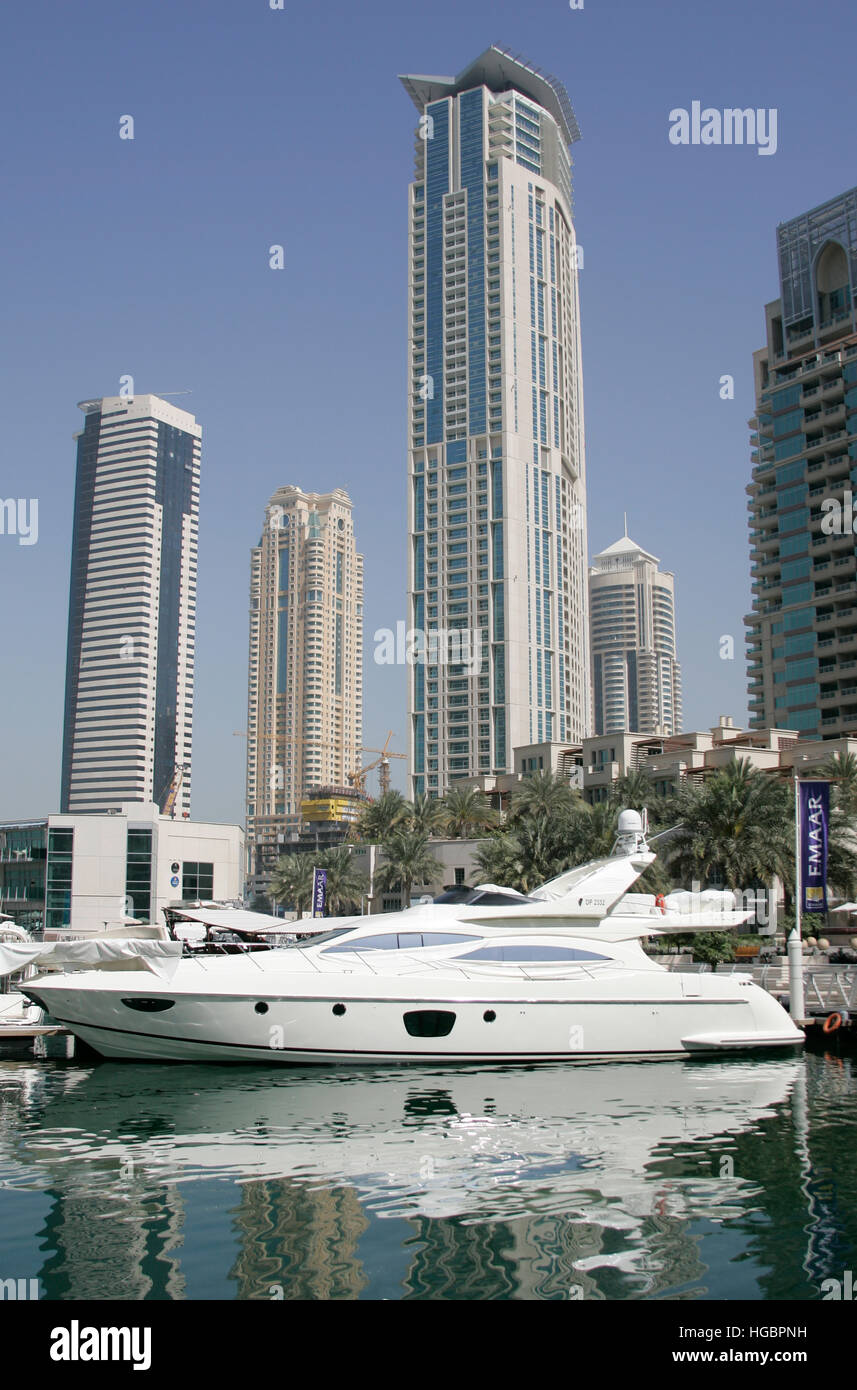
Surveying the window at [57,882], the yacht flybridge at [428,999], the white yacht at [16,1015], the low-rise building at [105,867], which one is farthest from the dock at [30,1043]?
the window at [57,882]

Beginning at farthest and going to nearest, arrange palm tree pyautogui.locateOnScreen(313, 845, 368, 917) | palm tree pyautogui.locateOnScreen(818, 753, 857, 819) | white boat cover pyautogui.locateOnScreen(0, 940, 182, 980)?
palm tree pyautogui.locateOnScreen(313, 845, 368, 917) < palm tree pyautogui.locateOnScreen(818, 753, 857, 819) < white boat cover pyautogui.locateOnScreen(0, 940, 182, 980)

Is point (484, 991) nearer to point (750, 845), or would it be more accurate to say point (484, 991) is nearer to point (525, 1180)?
point (525, 1180)

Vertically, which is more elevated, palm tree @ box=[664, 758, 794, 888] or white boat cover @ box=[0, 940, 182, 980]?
palm tree @ box=[664, 758, 794, 888]

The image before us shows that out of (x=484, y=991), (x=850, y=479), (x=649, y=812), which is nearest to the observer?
(x=484, y=991)

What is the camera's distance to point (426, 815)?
8150 cm

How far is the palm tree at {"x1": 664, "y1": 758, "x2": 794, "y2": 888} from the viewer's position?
47.8m

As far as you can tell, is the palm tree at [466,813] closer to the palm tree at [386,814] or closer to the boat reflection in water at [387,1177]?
the palm tree at [386,814]

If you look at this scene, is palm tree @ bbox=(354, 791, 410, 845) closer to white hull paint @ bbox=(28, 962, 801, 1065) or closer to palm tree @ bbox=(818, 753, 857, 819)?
palm tree @ bbox=(818, 753, 857, 819)

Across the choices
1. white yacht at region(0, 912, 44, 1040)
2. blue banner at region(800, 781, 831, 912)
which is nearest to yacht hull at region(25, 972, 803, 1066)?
white yacht at region(0, 912, 44, 1040)

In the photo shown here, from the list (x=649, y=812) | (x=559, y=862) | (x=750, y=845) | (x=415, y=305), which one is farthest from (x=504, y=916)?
(x=415, y=305)

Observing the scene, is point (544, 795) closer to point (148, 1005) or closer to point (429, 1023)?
point (429, 1023)

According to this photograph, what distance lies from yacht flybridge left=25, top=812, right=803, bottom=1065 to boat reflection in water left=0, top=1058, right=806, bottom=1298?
668mm

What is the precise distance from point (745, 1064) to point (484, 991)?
20.7 ft
